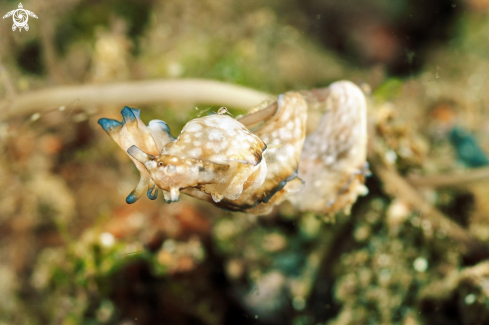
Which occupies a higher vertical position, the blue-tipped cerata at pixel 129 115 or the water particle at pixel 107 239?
the blue-tipped cerata at pixel 129 115

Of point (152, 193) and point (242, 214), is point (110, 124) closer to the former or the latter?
point (152, 193)

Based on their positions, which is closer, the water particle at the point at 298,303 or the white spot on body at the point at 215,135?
the white spot on body at the point at 215,135

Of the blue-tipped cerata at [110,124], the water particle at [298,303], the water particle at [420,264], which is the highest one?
the blue-tipped cerata at [110,124]

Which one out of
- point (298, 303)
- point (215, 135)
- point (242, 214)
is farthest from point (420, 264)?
point (215, 135)

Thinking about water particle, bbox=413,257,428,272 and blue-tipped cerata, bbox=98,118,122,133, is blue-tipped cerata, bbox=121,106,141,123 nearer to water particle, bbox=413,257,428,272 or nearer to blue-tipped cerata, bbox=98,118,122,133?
blue-tipped cerata, bbox=98,118,122,133

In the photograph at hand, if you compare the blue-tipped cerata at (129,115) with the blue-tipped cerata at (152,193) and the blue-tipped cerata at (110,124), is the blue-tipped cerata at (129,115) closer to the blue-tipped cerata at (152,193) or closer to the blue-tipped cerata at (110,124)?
the blue-tipped cerata at (110,124)

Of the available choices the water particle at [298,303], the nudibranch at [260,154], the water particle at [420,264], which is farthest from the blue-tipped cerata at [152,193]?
the water particle at [420,264]

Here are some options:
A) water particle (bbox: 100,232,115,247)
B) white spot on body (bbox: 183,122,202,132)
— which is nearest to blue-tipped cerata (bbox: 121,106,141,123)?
white spot on body (bbox: 183,122,202,132)
